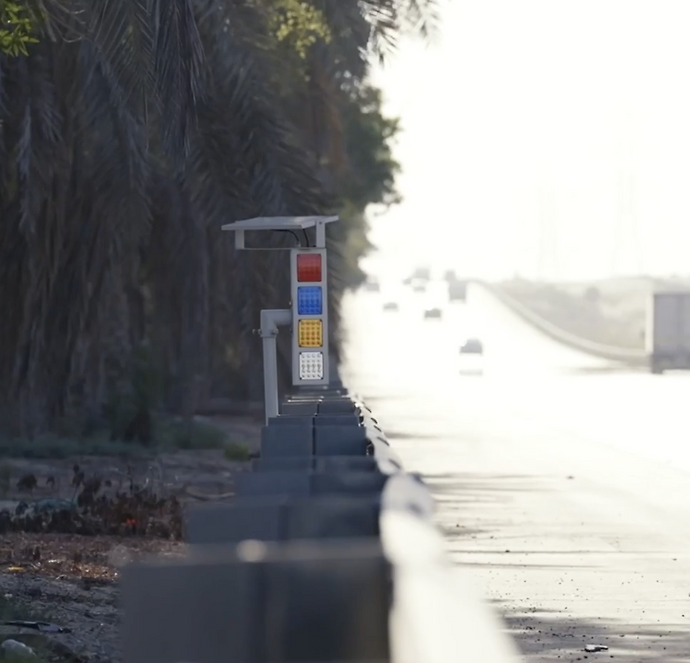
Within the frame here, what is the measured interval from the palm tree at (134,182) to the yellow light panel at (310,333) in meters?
1.81

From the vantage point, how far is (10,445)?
25984 mm

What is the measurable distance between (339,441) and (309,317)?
5525mm

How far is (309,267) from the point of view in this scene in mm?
16172

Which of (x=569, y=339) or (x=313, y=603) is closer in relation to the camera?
(x=313, y=603)

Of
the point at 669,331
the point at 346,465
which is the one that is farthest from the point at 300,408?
the point at 669,331

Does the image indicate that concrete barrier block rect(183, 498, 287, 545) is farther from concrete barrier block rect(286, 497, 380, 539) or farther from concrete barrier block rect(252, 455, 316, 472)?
concrete barrier block rect(252, 455, 316, 472)

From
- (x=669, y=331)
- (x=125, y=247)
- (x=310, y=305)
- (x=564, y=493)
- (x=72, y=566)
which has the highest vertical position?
(x=125, y=247)

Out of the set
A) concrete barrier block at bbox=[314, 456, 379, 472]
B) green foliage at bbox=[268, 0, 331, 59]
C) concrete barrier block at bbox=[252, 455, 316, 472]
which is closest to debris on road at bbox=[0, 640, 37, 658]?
concrete barrier block at bbox=[252, 455, 316, 472]

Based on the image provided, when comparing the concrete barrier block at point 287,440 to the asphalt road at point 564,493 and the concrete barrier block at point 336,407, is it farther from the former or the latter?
the concrete barrier block at point 336,407

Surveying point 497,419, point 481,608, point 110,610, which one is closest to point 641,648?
point 110,610

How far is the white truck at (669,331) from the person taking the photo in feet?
223

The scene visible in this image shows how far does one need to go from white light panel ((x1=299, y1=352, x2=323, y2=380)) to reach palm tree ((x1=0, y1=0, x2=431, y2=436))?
2039 mm

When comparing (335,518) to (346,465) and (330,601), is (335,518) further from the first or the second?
(346,465)

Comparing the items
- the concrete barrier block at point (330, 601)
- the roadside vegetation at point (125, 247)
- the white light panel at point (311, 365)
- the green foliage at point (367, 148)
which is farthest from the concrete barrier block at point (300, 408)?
A: the green foliage at point (367, 148)
